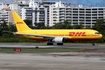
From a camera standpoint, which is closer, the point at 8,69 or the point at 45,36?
the point at 8,69

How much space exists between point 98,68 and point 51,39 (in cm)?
4474

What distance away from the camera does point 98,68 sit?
21.6 meters

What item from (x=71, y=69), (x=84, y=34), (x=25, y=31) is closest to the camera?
(x=71, y=69)

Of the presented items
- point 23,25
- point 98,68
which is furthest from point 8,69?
point 23,25

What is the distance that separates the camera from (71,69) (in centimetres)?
2116

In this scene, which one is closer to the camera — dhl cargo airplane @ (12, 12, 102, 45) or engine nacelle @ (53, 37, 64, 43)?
engine nacelle @ (53, 37, 64, 43)

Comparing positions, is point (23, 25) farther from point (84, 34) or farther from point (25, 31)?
point (84, 34)

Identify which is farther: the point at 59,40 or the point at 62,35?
the point at 62,35

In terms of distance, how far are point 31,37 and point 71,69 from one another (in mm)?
47342

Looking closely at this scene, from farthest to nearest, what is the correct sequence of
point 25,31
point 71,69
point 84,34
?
point 25,31 < point 84,34 < point 71,69

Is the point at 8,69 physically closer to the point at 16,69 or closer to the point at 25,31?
the point at 16,69

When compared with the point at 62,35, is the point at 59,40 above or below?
below

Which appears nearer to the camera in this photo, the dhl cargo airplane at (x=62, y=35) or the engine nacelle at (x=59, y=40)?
the engine nacelle at (x=59, y=40)

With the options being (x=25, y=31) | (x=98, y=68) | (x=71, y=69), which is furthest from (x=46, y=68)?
(x=25, y=31)
